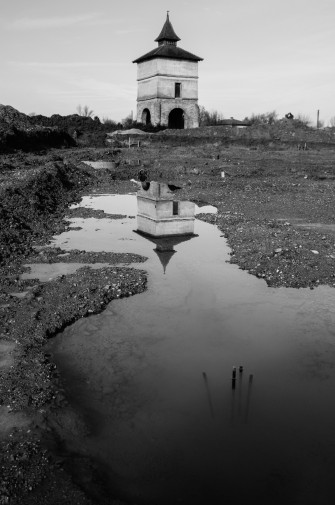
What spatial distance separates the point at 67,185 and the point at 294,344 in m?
17.9

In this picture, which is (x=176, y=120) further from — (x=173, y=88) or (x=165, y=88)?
(x=165, y=88)

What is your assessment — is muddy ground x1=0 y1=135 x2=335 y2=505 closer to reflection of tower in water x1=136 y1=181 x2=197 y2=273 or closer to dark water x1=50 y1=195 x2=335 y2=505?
dark water x1=50 y1=195 x2=335 y2=505

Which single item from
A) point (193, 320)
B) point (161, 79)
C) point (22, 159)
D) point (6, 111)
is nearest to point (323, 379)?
point (193, 320)

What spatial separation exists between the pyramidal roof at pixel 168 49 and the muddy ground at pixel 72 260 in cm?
1980

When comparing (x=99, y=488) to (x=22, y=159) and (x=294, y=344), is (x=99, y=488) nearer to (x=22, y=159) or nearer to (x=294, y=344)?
(x=294, y=344)

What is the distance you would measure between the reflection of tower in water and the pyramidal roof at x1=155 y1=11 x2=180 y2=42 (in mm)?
30247

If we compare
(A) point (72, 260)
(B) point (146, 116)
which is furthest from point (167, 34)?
(A) point (72, 260)

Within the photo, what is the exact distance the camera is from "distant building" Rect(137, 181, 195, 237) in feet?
50.5

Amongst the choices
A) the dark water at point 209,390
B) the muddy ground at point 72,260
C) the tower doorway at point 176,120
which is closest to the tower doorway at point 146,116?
the tower doorway at point 176,120

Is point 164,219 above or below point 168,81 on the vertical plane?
below

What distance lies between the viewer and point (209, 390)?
6156mm

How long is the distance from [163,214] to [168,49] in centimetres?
3407

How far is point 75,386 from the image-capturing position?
630 cm

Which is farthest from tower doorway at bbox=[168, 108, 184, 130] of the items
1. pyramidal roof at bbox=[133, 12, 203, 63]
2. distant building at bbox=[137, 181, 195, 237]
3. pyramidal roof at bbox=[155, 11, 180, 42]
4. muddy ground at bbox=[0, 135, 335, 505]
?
distant building at bbox=[137, 181, 195, 237]
